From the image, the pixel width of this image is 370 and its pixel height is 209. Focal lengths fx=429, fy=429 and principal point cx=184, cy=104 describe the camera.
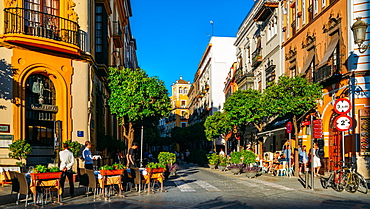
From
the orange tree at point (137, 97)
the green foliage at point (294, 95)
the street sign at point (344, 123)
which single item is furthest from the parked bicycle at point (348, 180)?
the orange tree at point (137, 97)

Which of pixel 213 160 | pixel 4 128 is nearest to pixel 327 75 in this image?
pixel 213 160

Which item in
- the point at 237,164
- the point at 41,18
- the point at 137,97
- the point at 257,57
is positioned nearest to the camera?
the point at 41,18

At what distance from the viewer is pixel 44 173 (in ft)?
37.1

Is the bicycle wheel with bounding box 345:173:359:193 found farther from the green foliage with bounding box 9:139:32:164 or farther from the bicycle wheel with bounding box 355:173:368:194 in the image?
the green foliage with bounding box 9:139:32:164

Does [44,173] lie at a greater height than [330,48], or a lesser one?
lesser

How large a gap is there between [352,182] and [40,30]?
1313 centimetres

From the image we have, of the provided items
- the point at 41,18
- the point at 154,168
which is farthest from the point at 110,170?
the point at 41,18

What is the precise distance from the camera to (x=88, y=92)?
756 inches

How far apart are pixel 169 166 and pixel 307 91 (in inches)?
303

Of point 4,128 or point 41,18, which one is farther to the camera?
point 41,18

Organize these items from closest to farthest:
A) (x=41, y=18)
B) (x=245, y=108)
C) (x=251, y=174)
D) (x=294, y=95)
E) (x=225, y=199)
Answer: (x=225, y=199)
(x=41, y=18)
(x=251, y=174)
(x=294, y=95)
(x=245, y=108)

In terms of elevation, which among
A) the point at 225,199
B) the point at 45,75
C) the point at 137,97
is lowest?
the point at 225,199

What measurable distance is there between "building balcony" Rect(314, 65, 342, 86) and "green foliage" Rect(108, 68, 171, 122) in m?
8.17

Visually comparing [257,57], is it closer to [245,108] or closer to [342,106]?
[245,108]
